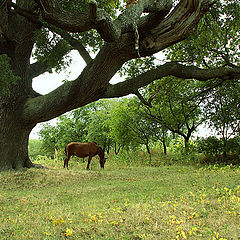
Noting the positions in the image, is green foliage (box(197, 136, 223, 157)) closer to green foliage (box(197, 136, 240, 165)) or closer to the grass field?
green foliage (box(197, 136, 240, 165))

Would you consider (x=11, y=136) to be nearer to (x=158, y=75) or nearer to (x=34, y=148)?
(x=158, y=75)

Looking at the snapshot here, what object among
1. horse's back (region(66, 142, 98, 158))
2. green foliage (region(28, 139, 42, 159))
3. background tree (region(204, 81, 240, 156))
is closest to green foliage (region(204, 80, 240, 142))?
background tree (region(204, 81, 240, 156))

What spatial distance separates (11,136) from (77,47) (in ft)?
14.9

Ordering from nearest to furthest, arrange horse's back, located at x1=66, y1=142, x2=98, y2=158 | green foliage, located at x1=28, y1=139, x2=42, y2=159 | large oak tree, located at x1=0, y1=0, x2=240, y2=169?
large oak tree, located at x1=0, y1=0, x2=240, y2=169, horse's back, located at x1=66, y1=142, x2=98, y2=158, green foliage, located at x1=28, y1=139, x2=42, y2=159

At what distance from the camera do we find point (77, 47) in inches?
445

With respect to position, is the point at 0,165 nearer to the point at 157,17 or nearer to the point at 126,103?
the point at 157,17

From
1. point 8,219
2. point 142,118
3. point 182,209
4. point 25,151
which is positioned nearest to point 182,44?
point 142,118

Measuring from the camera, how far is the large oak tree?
785 centimetres

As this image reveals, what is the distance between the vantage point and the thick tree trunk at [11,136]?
10598 millimetres

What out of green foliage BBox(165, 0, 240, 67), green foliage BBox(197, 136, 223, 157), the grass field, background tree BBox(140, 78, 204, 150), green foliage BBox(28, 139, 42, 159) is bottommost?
the grass field

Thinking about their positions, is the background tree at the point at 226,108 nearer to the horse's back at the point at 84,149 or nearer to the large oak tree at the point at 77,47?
the large oak tree at the point at 77,47

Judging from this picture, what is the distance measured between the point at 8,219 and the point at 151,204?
8.98ft

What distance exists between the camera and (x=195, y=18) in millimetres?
8344

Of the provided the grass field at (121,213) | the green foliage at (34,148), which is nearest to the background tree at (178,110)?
the grass field at (121,213)
